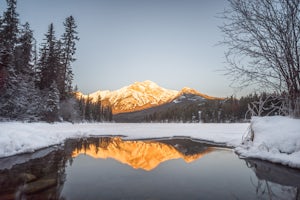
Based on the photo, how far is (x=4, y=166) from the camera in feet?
22.3

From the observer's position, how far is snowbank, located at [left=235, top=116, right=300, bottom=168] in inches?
266

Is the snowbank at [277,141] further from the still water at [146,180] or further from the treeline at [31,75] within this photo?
the treeline at [31,75]

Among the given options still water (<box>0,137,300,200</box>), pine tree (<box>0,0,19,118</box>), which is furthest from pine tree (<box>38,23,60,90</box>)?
still water (<box>0,137,300,200</box>)

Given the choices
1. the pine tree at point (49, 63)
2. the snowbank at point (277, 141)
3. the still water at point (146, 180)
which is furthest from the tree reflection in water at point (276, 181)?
the pine tree at point (49, 63)

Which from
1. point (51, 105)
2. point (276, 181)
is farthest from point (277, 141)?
point (51, 105)

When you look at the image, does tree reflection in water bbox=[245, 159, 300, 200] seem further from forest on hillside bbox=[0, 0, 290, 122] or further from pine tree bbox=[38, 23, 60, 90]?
pine tree bbox=[38, 23, 60, 90]

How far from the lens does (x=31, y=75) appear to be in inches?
1288

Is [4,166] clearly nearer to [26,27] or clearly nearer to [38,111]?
[38,111]

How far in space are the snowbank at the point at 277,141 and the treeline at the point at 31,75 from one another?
2446 cm

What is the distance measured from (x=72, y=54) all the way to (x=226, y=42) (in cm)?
3309

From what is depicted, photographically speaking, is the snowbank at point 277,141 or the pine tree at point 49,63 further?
the pine tree at point 49,63

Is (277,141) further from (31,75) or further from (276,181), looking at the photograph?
(31,75)

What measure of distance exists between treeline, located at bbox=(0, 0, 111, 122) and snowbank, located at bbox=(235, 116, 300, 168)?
24465mm

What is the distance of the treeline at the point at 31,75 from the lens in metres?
23.3
